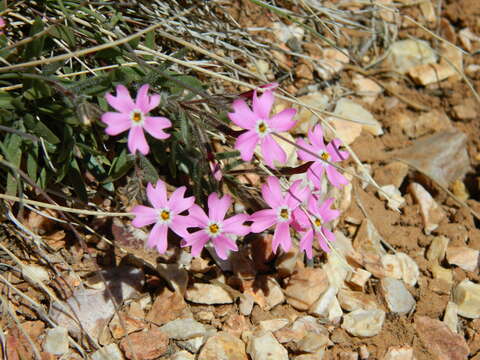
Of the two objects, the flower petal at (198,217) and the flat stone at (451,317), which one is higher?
the flower petal at (198,217)

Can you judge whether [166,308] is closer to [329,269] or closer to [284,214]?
[284,214]

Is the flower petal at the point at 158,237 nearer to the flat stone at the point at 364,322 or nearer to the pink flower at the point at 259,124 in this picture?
the pink flower at the point at 259,124

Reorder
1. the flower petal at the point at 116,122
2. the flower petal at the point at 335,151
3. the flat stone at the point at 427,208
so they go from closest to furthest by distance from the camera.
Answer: the flower petal at the point at 116,122 < the flower petal at the point at 335,151 < the flat stone at the point at 427,208

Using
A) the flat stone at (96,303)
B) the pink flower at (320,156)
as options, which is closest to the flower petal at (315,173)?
the pink flower at (320,156)

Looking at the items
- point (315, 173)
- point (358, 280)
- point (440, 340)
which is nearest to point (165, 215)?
point (315, 173)

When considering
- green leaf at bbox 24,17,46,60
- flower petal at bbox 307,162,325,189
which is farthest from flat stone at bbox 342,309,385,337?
green leaf at bbox 24,17,46,60

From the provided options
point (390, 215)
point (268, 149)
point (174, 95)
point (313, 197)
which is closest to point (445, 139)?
point (390, 215)
